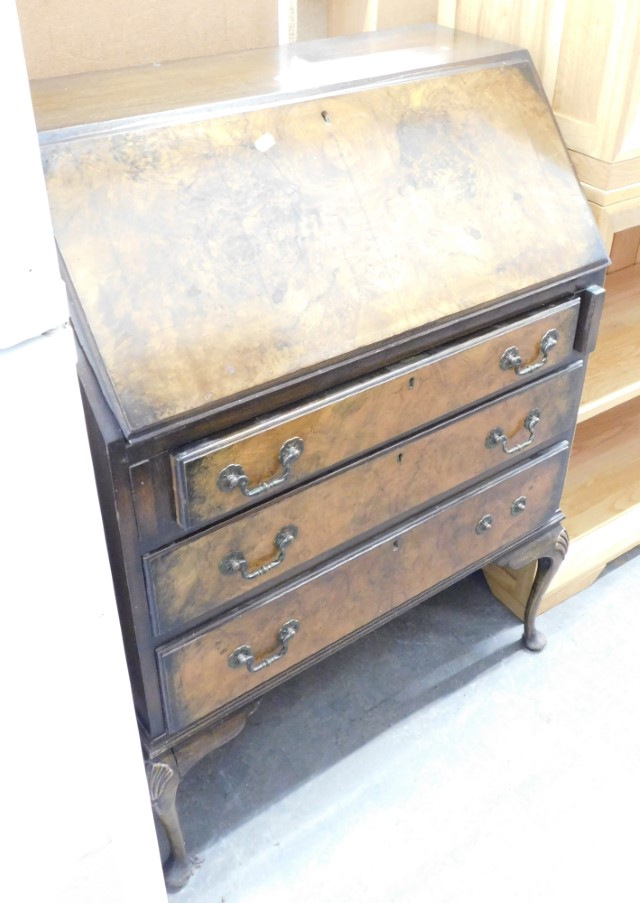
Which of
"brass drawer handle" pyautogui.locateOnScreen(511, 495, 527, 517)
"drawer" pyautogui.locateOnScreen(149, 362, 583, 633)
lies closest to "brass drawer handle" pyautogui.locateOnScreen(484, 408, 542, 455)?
"drawer" pyautogui.locateOnScreen(149, 362, 583, 633)

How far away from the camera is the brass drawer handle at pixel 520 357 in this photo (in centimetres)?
130

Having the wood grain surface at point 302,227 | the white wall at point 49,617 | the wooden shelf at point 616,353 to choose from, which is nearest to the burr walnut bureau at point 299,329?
the wood grain surface at point 302,227

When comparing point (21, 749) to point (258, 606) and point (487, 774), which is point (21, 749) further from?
point (487, 774)

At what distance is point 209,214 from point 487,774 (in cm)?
111

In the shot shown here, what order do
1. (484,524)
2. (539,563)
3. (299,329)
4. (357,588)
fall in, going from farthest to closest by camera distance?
(539,563), (484,524), (357,588), (299,329)

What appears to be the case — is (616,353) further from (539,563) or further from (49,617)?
(49,617)

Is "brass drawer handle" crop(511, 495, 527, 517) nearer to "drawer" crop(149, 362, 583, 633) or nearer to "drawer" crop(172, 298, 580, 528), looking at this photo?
"drawer" crop(149, 362, 583, 633)

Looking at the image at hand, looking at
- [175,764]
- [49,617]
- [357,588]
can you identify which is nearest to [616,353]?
[357,588]

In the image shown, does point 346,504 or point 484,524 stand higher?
point 346,504

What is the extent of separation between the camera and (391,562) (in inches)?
54.2

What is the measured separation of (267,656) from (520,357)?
583mm

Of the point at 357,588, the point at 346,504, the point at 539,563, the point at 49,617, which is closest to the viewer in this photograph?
the point at 49,617

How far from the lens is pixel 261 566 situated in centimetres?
117

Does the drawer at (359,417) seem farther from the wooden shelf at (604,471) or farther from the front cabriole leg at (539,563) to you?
the wooden shelf at (604,471)
